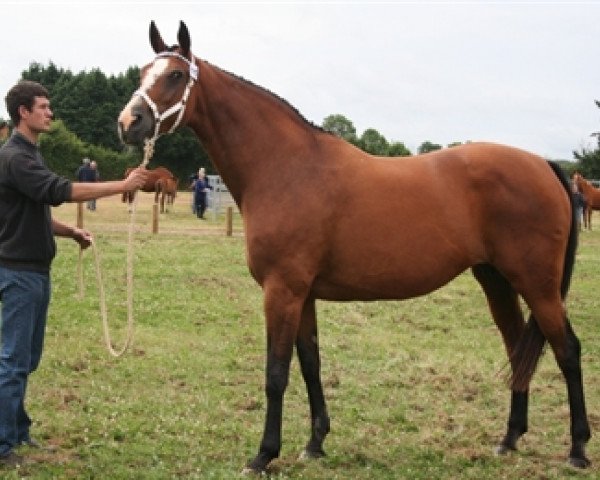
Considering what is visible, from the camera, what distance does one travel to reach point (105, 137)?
6425cm

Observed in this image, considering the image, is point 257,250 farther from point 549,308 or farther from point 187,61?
point 549,308

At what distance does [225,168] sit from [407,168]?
1348 millimetres

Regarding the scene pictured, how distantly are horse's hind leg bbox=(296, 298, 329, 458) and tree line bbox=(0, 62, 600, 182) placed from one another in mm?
37631

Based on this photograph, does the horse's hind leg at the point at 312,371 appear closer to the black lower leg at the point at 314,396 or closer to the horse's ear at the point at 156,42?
the black lower leg at the point at 314,396

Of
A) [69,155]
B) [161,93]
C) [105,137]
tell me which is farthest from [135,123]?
[105,137]

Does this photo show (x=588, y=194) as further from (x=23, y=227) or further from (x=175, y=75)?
(x=23, y=227)

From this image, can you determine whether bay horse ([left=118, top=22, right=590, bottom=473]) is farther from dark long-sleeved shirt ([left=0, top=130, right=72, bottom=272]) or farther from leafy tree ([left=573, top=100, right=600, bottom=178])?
leafy tree ([left=573, top=100, right=600, bottom=178])

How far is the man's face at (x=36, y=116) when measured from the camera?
16.9 feet

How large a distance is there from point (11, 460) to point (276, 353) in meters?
1.94

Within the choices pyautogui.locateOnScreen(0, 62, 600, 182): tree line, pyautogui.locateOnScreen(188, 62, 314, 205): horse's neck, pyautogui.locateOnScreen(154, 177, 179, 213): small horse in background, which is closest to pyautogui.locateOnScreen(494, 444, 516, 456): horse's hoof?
pyautogui.locateOnScreen(188, 62, 314, 205): horse's neck

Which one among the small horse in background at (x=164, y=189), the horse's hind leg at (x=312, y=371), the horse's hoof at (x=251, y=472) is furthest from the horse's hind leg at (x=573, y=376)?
the small horse in background at (x=164, y=189)

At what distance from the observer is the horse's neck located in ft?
17.7

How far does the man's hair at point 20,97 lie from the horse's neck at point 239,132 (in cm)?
106

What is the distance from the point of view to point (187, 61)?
5203mm
